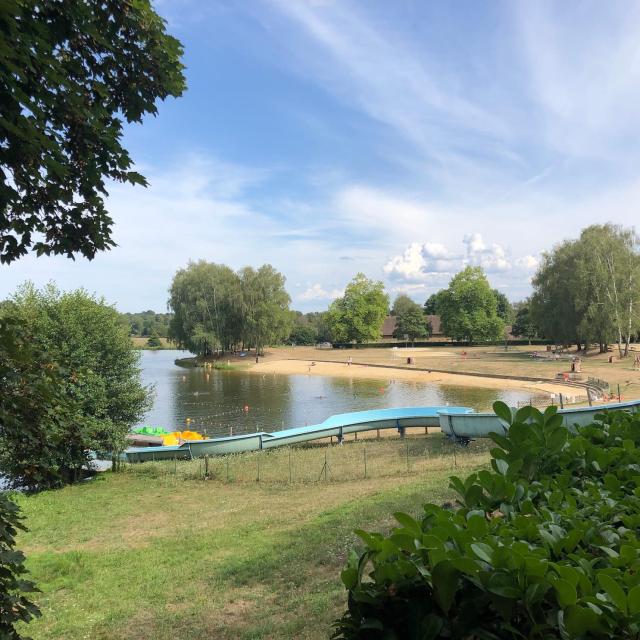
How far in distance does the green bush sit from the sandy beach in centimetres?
4180

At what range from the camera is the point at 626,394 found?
35.5 metres

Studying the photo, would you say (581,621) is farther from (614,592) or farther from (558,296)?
(558,296)

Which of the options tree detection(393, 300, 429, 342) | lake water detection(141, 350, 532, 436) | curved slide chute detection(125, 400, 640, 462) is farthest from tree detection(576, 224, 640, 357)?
tree detection(393, 300, 429, 342)

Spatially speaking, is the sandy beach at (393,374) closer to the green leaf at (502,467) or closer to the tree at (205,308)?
the tree at (205,308)

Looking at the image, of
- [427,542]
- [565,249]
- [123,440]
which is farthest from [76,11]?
[565,249]

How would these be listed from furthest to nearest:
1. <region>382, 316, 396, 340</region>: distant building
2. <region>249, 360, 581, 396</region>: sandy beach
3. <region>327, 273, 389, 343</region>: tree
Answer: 1. <region>382, 316, 396, 340</region>: distant building
2. <region>327, 273, 389, 343</region>: tree
3. <region>249, 360, 581, 396</region>: sandy beach

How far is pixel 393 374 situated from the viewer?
6266cm

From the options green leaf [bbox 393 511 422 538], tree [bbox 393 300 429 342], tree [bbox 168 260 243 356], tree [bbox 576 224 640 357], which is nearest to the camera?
green leaf [bbox 393 511 422 538]

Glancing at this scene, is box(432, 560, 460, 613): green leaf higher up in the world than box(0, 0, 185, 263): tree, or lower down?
lower down

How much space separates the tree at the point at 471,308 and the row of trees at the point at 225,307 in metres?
32.3

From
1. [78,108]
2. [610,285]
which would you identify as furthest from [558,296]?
[78,108]

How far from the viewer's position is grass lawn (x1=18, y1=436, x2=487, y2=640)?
6574 mm

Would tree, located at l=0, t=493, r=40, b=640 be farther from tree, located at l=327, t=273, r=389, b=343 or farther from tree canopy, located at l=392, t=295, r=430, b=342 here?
tree canopy, located at l=392, t=295, r=430, b=342

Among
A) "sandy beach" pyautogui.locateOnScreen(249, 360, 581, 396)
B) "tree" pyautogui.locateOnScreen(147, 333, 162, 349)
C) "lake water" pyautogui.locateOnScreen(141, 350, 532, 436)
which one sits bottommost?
"lake water" pyautogui.locateOnScreen(141, 350, 532, 436)
